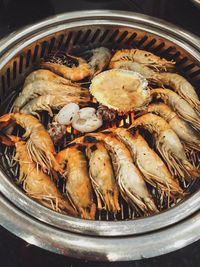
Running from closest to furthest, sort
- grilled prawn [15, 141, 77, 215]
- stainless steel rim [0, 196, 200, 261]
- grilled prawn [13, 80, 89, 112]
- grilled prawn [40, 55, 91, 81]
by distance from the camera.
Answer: stainless steel rim [0, 196, 200, 261] < grilled prawn [15, 141, 77, 215] < grilled prawn [13, 80, 89, 112] < grilled prawn [40, 55, 91, 81]

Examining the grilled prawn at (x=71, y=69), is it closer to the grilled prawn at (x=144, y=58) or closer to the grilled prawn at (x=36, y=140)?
the grilled prawn at (x=144, y=58)

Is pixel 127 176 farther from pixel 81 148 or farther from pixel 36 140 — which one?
pixel 36 140

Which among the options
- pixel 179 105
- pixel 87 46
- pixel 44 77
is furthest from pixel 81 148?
pixel 87 46

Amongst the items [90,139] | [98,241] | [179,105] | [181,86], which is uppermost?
[181,86]

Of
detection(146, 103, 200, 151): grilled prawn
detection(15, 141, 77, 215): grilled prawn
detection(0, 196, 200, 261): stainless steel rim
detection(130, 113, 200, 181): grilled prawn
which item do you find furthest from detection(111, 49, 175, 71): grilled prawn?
detection(0, 196, 200, 261): stainless steel rim

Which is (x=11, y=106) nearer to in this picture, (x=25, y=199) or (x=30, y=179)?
(x=30, y=179)

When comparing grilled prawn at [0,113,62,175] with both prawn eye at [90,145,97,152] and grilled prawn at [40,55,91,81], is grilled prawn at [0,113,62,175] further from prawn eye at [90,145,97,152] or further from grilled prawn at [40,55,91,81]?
grilled prawn at [40,55,91,81]

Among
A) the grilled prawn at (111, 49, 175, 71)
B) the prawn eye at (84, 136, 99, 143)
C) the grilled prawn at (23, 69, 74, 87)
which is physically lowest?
the prawn eye at (84, 136, 99, 143)
